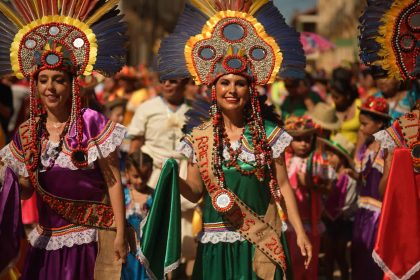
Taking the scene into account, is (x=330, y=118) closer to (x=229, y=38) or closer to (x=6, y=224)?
(x=229, y=38)

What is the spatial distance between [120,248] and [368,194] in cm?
310

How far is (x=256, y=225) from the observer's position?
563 cm

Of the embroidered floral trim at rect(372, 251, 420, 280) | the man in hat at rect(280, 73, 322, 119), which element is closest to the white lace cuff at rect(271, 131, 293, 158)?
the embroidered floral trim at rect(372, 251, 420, 280)

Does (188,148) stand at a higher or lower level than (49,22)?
lower

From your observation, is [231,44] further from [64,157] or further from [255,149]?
[64,157]

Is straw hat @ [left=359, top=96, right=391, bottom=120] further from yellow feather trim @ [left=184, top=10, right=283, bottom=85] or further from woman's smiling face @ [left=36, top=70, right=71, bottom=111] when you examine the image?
woman's smiling face @ [left=36, top=70, right=71, bottom=111]

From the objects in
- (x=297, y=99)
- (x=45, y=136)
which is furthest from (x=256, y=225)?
(x=297, y=99)

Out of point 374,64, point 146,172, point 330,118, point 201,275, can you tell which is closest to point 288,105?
point 330,118

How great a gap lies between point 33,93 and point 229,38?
1.46 meters

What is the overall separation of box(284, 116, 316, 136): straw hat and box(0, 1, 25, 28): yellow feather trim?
3040mm

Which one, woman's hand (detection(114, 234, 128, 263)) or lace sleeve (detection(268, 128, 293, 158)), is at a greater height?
lace sleeve (detection(268, 128, 293, 158))

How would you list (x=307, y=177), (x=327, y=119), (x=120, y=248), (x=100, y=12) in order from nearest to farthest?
(x=120, y=248) → (x=100, y=12) → (x=307, y=177) → (x=327, y=119)

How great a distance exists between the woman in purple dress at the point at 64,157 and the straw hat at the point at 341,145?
11.0 feet

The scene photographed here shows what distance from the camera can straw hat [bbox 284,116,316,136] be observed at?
7844 millimetres
